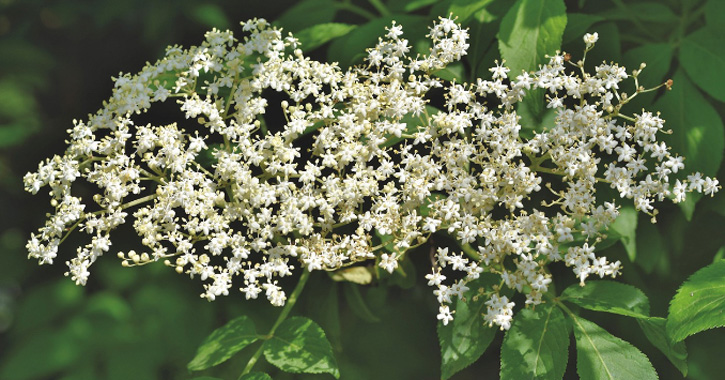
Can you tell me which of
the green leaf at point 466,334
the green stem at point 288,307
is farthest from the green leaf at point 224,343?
the green leaf at point 466,334

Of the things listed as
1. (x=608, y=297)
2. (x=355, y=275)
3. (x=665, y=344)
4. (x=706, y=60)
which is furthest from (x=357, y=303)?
(x=706, y=60)

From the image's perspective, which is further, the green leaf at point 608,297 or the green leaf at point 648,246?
the green leaf at point 648,246

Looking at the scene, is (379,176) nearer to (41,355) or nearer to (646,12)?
(646,12)

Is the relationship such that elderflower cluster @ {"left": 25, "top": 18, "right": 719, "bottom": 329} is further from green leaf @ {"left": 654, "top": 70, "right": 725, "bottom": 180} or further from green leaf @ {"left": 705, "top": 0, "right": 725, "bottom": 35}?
green leaf @ {"left": 705, "top": 0, "right": 725, "bottom": 35}

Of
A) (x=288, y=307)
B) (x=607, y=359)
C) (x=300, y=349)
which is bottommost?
(x=607, y=359)

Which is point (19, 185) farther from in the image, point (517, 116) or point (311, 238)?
point (517, 116)

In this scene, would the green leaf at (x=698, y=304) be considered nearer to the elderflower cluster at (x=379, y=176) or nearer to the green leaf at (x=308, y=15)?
the elderflower cluster at (x=379, y=176)
